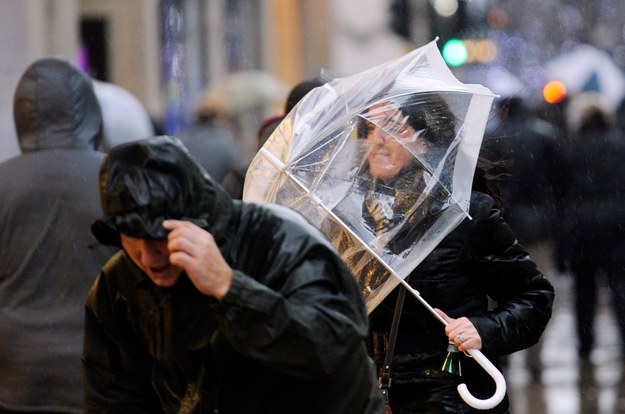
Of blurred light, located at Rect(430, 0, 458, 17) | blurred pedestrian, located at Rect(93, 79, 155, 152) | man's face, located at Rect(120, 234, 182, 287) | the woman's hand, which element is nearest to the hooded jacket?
the woman's hand

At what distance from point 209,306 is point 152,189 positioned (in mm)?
325

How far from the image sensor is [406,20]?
26672 mm

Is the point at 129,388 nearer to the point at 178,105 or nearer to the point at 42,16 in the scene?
the point at 42,16

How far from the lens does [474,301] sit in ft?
17.5

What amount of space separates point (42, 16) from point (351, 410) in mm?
11884

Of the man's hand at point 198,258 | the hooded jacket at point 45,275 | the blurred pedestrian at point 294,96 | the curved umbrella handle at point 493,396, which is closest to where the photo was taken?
the man's hand at point 198,258

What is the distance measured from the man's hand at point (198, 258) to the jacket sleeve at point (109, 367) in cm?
51

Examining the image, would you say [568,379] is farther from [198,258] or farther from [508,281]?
[198,258]

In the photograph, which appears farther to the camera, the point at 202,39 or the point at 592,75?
the point at 202,39

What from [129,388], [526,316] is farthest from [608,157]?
[129,388]

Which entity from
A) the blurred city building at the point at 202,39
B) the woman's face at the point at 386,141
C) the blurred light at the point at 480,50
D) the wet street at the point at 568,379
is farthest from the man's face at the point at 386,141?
the blurred light at the point at 480,50

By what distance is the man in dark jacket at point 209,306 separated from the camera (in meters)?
3.36

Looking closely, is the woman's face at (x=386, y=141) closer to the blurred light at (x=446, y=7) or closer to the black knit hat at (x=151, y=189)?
the black knit hat at (x=151, y=189)

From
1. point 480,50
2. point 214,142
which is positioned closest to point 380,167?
point 214,142
